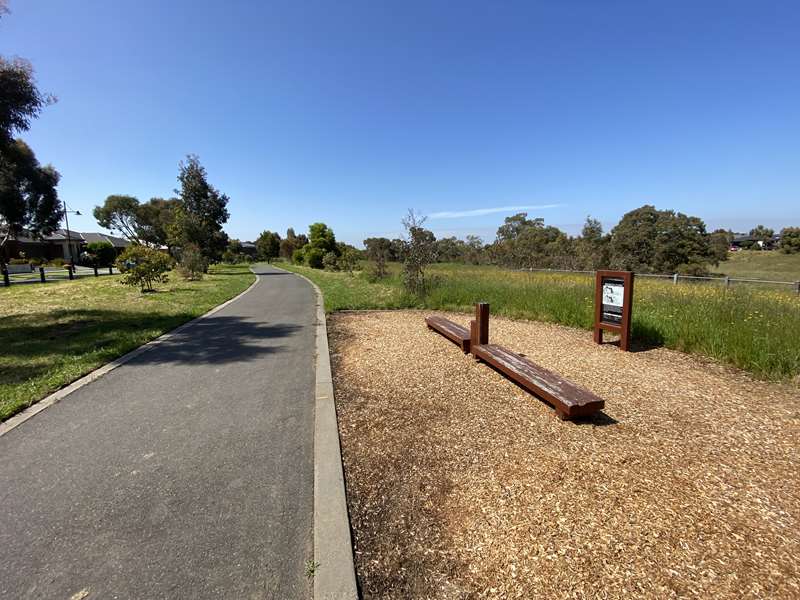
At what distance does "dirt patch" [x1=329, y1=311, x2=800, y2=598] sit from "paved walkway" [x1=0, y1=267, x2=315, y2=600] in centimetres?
47

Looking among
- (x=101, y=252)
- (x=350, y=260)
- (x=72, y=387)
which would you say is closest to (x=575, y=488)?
(x=72, y=387)

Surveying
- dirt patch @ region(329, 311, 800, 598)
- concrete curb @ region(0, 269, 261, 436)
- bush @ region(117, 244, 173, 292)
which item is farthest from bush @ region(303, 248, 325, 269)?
dirt patch @ region(329, 311, 800, 598)

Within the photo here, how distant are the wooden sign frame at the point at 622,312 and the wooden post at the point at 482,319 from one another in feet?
7.55

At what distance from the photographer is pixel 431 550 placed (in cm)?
196

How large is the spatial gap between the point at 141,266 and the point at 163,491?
13819 mm

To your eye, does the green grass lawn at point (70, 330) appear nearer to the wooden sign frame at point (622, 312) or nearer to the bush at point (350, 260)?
the wooden sign frame at point (622, 312)

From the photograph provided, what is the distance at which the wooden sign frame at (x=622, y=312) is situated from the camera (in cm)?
576

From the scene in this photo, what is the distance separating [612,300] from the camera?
19.9 ft

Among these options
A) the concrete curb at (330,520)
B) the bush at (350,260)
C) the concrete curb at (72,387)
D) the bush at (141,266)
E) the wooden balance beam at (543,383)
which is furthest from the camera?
the bush at (350,260)

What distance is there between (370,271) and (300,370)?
15.2 meters

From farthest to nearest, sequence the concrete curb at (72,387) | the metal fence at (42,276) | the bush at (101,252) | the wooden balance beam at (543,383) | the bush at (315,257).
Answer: the bush at (315,257) < the bush at (101,252) < the metal fence at (42,276) < the concrete curb at (72,387) < the wooden balance beam at (543,383)

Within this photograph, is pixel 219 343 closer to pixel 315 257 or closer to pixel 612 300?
pixel 612 300

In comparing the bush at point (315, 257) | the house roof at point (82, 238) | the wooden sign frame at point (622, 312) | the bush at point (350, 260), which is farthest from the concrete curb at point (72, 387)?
the house roof at point (82, 238)

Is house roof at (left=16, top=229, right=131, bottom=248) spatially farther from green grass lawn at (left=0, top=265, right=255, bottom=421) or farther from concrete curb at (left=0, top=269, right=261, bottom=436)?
concrete curb at (left=0, top=269, right=261, bottom=436)
